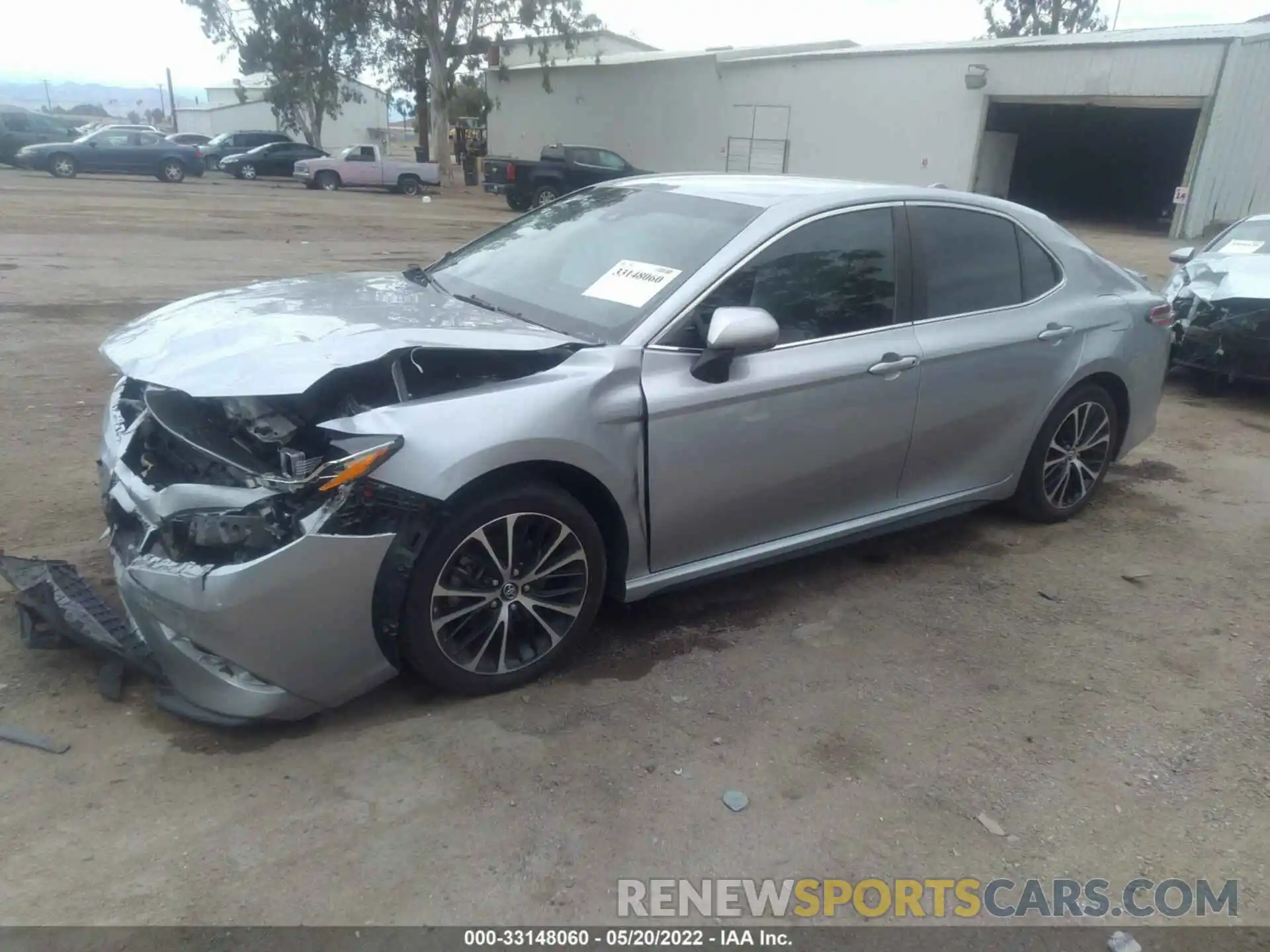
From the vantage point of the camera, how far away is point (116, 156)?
89.6 ft

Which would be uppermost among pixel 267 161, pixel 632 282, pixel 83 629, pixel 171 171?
pixel 632 282

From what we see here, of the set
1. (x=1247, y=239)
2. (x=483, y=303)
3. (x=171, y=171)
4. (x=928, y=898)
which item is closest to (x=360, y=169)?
(x=171, y=171)

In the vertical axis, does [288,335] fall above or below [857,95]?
below

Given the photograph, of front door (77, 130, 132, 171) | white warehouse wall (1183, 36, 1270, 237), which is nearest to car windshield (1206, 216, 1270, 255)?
white warehouse wall (1183, 36, 1270, 237)

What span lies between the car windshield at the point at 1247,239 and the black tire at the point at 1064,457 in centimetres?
440

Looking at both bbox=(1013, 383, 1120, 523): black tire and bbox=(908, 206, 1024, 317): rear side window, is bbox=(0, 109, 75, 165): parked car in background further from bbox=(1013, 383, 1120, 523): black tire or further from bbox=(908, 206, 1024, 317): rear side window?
bbox=(1013, 383, 1120, 523): black tire

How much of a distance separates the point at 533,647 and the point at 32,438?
376 cm

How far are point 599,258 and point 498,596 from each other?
1514mm

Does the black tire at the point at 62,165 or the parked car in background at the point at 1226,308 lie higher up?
the parked car in background at the point at 1226,308

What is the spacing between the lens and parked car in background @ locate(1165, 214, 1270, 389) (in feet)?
23.9

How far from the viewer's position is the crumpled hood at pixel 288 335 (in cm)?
292

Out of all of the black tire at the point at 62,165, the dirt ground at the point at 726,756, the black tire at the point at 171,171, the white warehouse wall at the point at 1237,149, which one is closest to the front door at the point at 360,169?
the black tire at the point at 171,171

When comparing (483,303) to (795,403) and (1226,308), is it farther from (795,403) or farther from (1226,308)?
(1226,308)

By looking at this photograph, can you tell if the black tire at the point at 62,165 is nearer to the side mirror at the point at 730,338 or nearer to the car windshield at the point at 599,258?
the car windshield at the point at 599,258
